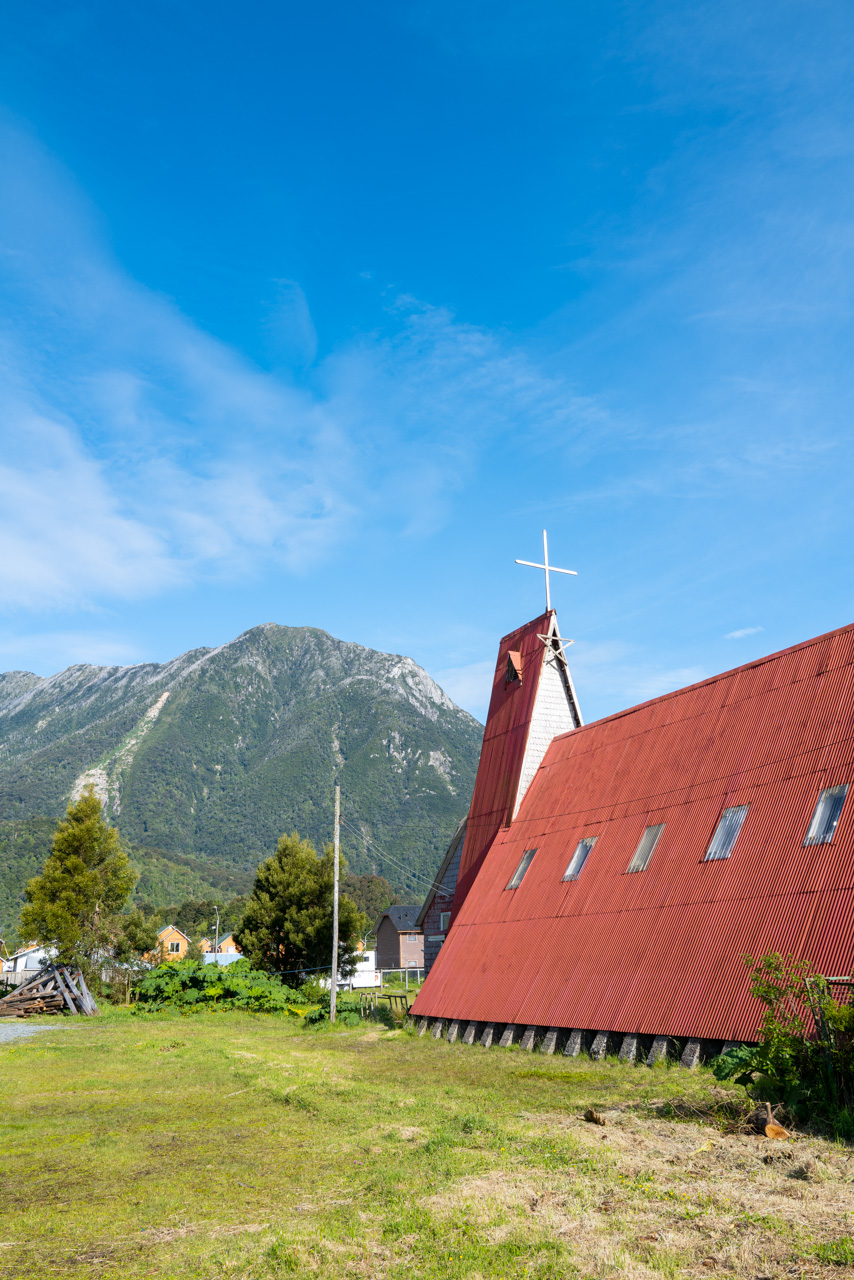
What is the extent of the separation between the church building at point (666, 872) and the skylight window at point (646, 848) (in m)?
0.06

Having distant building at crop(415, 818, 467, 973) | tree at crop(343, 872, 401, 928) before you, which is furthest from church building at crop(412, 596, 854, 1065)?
tree at crop(343, 872, 401, 928)

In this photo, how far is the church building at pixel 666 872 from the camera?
15812mm

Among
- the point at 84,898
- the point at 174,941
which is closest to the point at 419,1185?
the point at 84,898

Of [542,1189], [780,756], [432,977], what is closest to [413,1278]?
[542,1189]

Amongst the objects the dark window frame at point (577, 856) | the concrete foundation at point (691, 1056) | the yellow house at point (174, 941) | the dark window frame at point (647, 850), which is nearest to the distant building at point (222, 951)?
the yellow house at point (174, 941)

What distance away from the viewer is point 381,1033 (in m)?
29.1

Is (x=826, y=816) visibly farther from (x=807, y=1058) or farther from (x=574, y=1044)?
(x=574, y=1044)

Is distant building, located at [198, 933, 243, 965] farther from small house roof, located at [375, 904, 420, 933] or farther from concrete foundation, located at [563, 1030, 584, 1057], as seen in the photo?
concrete foundation, located at [563, 1030, 584, 1057]

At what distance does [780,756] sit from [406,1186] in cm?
1283

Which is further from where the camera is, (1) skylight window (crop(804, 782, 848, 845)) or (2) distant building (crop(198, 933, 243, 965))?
(2) distant building (crop(198, 933, 243, 965))

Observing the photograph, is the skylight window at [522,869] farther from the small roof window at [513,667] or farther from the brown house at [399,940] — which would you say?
the brown house at [399,940]

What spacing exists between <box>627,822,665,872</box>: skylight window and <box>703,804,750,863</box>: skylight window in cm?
218

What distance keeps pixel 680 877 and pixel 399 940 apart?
74910mm

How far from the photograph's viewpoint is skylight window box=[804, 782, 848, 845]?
1598 cm
